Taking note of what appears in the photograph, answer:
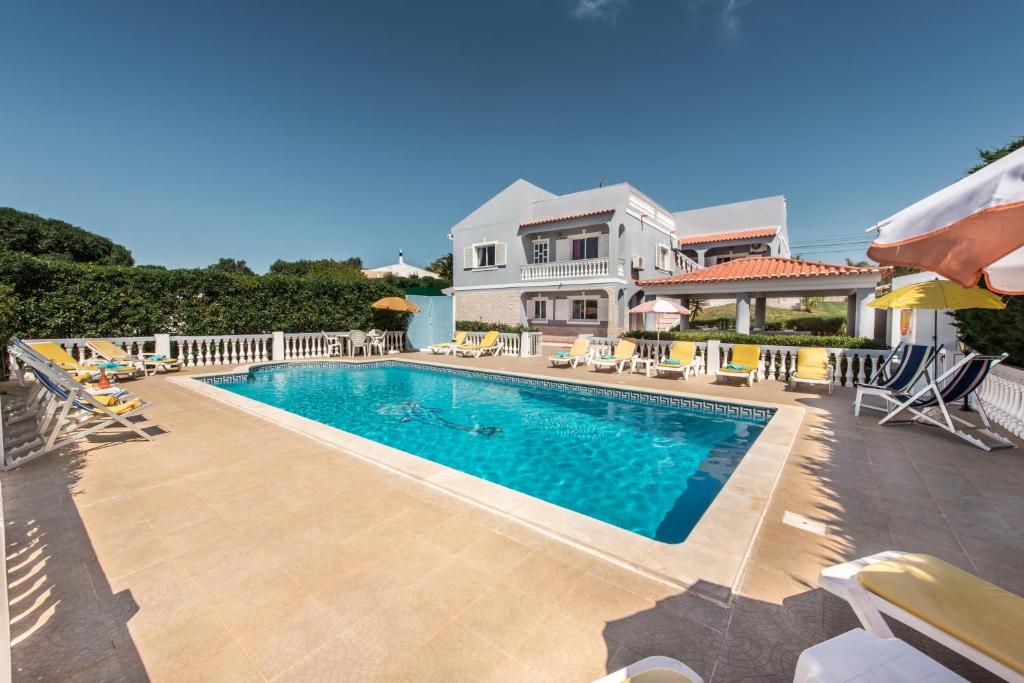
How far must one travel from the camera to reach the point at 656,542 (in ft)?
10.8

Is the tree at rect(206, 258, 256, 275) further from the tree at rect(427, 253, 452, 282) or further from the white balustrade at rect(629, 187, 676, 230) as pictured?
the white balustrade at rect(629, 187, 676, 230)

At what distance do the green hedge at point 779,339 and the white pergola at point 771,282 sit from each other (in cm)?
288

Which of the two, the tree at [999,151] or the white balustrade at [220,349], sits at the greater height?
the tree at [999,151]

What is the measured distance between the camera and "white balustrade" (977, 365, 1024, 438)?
610 cm

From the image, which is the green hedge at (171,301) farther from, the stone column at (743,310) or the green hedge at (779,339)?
→ the stone column at (743,310)

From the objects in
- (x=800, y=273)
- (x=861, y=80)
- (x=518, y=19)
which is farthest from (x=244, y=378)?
(x=861, y=80)

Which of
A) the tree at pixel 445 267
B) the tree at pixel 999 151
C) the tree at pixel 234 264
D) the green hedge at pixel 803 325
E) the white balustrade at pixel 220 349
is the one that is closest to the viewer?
the tree at pixel 999 151

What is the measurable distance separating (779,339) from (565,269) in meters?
10.6

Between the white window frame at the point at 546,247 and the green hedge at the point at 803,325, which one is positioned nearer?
the white window frame at the point at 546,247

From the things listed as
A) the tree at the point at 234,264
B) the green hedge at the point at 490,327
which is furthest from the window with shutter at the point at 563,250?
the tree at the point at 234,264

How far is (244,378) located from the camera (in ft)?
41.7

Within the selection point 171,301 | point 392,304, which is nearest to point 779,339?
point 392,304

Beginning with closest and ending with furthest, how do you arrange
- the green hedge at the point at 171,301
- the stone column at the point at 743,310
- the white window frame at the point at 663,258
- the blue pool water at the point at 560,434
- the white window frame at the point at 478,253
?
1. the blue pool water at the point at 560,434
2. the green hedge at the point at 171,301
3. the stone column at the point at 743,310
4. the white window frame at the point at 663,258
5. the white window frame at the point at 478,253

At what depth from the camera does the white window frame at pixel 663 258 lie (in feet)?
73.8
